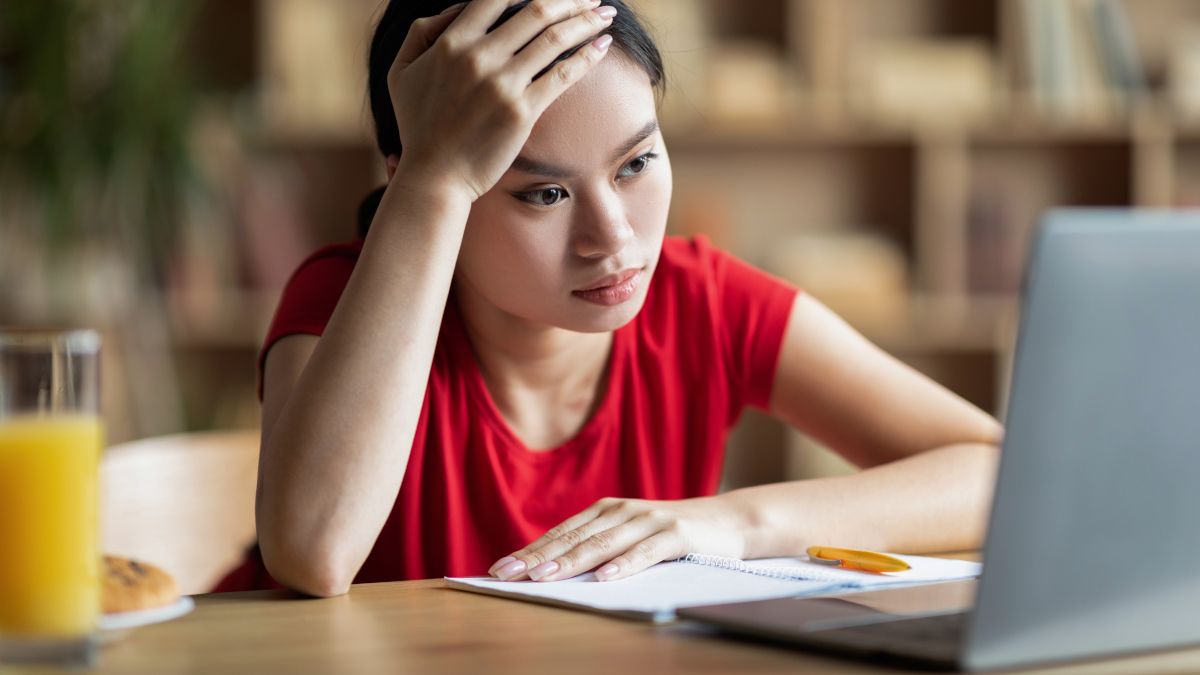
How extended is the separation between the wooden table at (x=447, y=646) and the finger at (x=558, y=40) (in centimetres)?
41

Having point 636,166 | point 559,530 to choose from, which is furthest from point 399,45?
point 559,530

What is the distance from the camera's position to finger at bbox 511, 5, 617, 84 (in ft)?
3.45

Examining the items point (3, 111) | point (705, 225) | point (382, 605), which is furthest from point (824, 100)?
point (382, 605)

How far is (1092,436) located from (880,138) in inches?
102

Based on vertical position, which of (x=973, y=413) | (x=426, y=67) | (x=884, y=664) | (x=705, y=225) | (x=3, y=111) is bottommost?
(x=884, y=664)

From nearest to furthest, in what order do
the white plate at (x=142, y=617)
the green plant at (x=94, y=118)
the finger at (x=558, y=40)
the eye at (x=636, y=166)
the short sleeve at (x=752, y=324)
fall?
the white plate at (x=142, y=617) < the finger at (x=558, y=40) < the eye at (x=636, y=166) < the short sleeve at (x=752, y=324) < the green plant at (x=94, y=118)

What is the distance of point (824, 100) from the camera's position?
10.2 feet

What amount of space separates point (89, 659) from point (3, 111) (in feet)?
8.65

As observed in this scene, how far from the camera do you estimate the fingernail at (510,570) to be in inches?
36.8

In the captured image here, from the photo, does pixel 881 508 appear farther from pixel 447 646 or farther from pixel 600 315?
pixel 447 646

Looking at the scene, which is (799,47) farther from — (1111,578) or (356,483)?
(1111,578)

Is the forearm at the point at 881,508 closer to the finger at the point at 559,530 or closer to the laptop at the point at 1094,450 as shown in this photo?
the finger at the point at 559,530

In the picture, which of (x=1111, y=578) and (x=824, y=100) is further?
(x=824, y=100)

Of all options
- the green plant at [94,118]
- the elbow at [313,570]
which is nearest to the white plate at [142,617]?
the elbow at [313,570]
